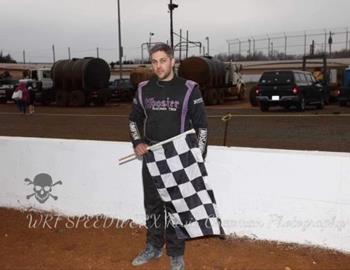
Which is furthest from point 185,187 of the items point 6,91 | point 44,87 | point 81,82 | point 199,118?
point 6,91

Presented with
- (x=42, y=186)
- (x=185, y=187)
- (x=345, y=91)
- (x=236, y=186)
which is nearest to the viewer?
(x=185, y=187)

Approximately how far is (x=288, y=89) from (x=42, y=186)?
1680 cm

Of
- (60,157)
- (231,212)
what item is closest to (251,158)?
(231,212)

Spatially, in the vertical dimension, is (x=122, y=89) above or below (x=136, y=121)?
below

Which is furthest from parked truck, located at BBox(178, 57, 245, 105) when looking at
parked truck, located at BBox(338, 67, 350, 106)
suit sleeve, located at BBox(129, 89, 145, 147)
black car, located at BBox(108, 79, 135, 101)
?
suit sleeve, located at BBox(129, 89, 145, 147)

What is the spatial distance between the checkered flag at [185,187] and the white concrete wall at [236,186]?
834 millimetres

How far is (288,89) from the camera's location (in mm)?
21609

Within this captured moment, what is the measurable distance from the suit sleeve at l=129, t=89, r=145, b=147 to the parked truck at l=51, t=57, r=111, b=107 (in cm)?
2756

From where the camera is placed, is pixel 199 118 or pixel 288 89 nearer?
pixel 199 118

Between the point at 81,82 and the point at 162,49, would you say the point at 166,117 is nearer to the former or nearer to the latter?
the point at 162,49

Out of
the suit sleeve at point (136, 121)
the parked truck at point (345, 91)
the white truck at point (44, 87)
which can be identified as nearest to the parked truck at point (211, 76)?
the parked truck at point (345, 91)

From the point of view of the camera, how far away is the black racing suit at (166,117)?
415cm

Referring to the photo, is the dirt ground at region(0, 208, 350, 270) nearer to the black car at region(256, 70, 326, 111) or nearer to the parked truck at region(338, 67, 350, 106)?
the black car at region(256, 70, 326, 111)

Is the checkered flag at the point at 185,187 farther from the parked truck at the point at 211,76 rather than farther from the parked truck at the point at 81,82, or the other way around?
the parked truck at the point at 81,82
